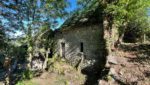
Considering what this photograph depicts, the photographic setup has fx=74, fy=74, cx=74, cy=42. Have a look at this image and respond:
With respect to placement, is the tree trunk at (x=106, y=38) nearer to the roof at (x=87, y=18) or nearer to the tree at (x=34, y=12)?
the roof at (x=87, y=18)

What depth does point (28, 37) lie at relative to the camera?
635 centimetres

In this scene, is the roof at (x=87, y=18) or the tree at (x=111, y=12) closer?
the tree at (x=111, y=12)

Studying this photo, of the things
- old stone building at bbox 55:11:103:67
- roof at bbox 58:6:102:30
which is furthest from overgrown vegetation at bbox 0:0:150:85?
old stone building at bbox 55:11:103:67

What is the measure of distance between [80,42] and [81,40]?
0.82ft

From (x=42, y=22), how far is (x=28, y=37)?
1.84 m

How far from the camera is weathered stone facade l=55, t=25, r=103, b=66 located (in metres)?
6.47

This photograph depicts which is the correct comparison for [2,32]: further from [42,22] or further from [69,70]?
[69,70]

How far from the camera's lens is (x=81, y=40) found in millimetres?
7375

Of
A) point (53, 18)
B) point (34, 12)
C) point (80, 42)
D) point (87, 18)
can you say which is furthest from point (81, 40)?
point (34, 12)

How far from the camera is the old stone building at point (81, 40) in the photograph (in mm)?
6457

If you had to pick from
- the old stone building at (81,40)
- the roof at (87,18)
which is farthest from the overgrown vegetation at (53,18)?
the old stone building at (81,40)

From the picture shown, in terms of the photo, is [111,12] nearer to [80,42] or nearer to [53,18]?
[80,42]

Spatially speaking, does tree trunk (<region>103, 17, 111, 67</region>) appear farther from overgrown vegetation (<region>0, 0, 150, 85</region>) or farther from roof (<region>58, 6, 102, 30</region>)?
roof (<region>58, 6, 102, 30</region>)

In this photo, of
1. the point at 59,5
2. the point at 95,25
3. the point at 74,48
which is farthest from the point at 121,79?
the point at 59,5
